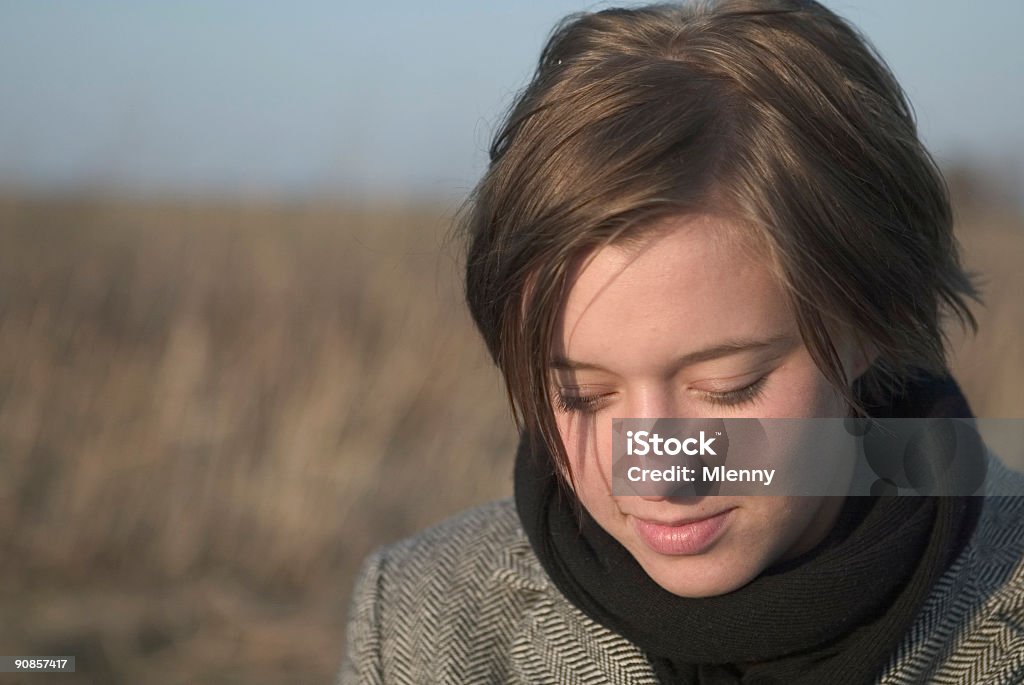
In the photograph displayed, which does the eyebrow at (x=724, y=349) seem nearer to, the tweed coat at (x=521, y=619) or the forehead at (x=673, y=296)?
the forehead at (x=673, y=296)

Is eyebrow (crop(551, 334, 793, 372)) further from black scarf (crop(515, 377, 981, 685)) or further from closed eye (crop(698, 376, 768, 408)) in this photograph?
black scarf (crop(515, 377, 981, 685))

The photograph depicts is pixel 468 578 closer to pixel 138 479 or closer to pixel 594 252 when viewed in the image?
pixel 594 252

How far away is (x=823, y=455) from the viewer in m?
1.48

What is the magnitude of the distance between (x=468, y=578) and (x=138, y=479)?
3.06 meters

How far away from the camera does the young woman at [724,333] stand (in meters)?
1.36

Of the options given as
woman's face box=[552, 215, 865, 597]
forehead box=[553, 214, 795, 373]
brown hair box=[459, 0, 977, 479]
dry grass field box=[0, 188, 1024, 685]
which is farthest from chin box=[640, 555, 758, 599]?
dry grass field box=[0, 188, 1024, 685]

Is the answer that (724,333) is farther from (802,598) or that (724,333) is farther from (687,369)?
(802,598)

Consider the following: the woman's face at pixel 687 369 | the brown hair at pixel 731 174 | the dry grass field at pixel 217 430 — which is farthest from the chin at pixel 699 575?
the dry grass field at pixel 217 430

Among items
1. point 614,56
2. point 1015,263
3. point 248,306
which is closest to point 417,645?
point 614,56

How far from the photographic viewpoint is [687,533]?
1414 millimetres

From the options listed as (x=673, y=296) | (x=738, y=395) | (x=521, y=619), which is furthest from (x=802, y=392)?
(x=521, y=619)

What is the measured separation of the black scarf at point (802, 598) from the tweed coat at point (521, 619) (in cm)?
5

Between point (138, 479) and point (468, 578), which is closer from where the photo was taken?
point (468, 578)

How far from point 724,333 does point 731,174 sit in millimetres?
235
